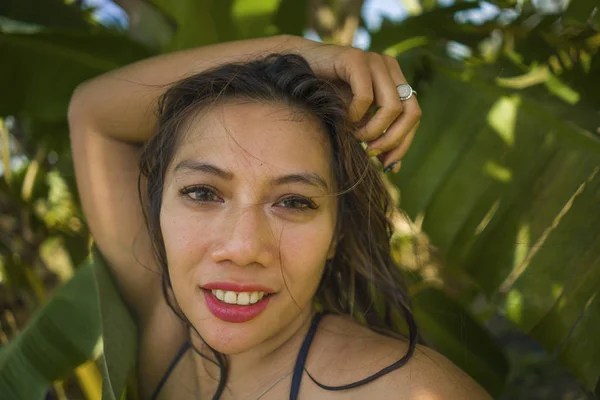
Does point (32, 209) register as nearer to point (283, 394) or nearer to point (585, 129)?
point (283, 394)

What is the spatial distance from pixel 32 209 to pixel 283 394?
6.55ft

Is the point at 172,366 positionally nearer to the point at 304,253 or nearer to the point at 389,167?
the point at 304,253

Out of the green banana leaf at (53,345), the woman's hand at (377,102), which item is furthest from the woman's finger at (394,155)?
the green banana leaf at (53,345)

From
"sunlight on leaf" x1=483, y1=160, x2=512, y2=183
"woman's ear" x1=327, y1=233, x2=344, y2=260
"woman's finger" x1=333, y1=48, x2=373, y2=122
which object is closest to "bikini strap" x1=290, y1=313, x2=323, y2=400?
"woman's ear" x1=327, y1=233, x2=344, y2=260

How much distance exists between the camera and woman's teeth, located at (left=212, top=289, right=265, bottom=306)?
1356 mm

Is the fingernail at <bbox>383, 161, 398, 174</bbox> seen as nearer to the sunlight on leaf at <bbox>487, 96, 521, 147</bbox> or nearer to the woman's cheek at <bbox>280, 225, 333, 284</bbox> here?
the woman's cheek at <bbox>280, 225, 333, 284</bbox>

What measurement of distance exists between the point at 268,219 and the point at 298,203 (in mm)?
89

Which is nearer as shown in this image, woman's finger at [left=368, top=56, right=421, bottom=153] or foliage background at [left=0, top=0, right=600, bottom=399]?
woman's finger at [left=368, top=56, right=421, bottom=153]

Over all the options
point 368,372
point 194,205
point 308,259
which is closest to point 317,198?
point 308,259

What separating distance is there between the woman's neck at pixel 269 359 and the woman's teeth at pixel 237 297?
0.22m

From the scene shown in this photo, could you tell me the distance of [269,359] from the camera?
1569 mm

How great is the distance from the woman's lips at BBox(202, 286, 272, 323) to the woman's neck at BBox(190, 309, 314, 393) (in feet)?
0.65

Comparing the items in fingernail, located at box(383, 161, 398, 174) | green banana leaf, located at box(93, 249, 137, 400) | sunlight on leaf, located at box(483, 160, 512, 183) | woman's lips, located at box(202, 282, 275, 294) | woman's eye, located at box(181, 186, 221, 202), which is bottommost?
green banana leaf, located at box(93, 249, 137, 400)

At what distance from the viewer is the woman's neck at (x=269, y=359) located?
1.54 metres
